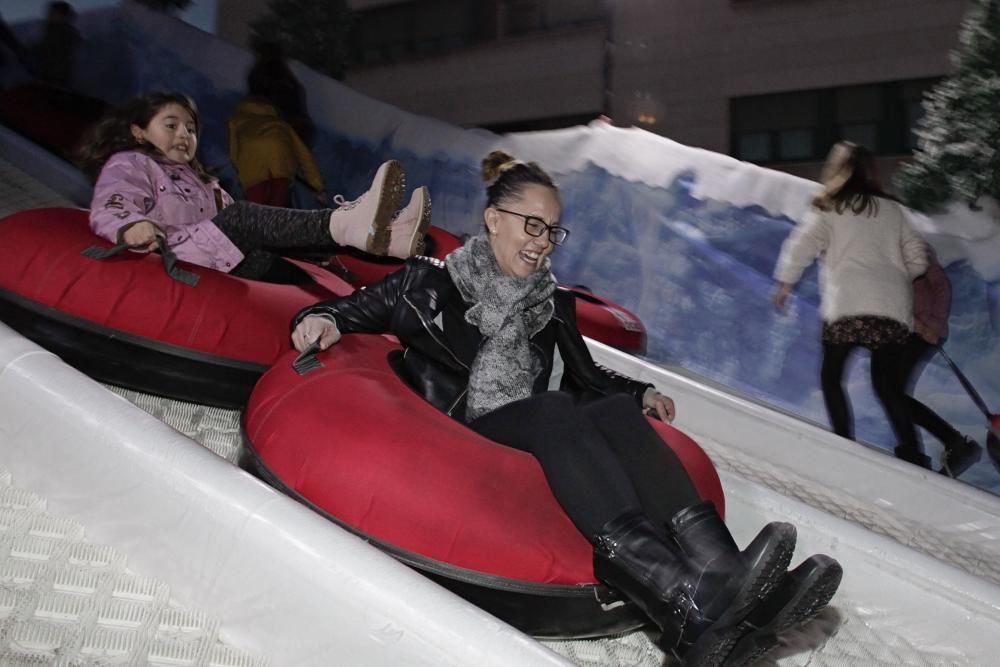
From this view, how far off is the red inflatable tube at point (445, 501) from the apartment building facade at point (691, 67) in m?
7.18

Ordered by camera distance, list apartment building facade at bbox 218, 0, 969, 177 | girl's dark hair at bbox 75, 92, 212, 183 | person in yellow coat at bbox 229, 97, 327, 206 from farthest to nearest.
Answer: apartment building facade at bbox 218, 0, 969, 177 < person in yellow coat at bbox 229, 97, 327, 206 < girl's dark hair at bbox 75, 92, 212, 183

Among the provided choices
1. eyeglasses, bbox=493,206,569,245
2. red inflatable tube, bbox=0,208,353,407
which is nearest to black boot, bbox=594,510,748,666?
eyeglasses, bbox=493,206,569,245

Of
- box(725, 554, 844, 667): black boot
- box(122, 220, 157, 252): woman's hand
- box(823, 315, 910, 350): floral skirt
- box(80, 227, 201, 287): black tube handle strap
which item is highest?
box(122, 220, 157, 252): woman's hand

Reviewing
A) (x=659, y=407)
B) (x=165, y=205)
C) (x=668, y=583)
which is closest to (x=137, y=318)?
(x=165, y=205)

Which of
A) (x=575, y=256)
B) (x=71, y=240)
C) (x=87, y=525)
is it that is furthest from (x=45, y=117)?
(x=87, y=525)

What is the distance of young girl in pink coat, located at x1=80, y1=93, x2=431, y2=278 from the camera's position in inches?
84.1

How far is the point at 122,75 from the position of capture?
5969mm

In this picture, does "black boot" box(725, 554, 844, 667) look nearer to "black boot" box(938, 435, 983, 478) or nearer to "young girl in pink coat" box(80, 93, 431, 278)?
Answer: "young girl in pink coat" box(80, 93, 431, 278)

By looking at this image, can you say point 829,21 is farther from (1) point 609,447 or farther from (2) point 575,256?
(1) point 609,447

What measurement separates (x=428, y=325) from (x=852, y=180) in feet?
5.99

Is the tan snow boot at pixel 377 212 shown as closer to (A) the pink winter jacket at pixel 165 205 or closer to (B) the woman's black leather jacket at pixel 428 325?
(B) the woman's black leather jacket at pixel 428 325

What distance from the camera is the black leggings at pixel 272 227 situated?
228 cm

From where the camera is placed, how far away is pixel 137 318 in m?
2.13

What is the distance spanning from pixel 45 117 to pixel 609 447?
16.2ft
